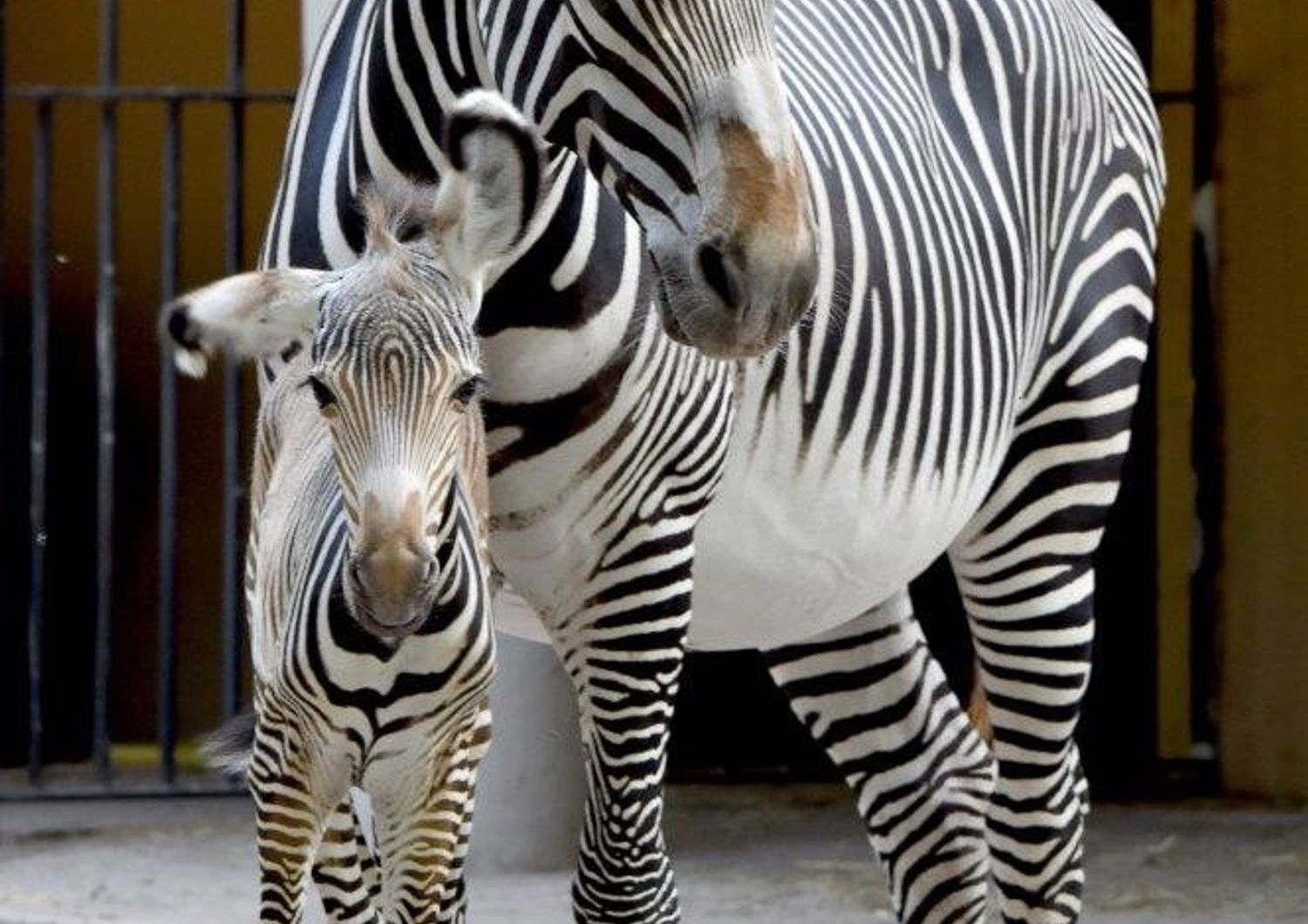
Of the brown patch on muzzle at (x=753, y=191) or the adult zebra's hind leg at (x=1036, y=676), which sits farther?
the adult zebra's hind leg at (x=1036, y=676)

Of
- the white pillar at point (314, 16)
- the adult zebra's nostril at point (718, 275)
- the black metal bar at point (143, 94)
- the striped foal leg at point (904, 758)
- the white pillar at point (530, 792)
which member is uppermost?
the white pillar at point (314, 16)

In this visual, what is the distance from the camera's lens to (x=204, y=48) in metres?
10.5

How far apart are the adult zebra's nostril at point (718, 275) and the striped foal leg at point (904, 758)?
2.10 metres

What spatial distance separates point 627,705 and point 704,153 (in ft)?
3.35

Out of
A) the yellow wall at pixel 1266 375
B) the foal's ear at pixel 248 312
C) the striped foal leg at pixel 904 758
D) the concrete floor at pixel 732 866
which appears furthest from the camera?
the yellow wall at pixel 1266 375

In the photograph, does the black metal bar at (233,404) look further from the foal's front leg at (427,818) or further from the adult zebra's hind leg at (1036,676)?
the foal's front leg at (427,818)

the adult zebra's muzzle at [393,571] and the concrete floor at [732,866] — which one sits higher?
the adult zebra's muzzle at [393,571]

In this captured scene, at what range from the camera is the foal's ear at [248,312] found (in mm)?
3879

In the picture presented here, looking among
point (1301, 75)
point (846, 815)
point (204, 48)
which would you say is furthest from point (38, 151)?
point (1301, 75)

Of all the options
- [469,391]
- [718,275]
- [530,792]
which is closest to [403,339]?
[469,391]

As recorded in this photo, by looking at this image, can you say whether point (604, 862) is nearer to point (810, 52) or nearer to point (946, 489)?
point (946, 489)

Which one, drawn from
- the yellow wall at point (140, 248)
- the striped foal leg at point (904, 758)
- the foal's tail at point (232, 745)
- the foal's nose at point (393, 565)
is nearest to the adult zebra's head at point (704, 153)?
the foal's nose at point (393, 565)

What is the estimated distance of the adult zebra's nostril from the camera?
142 inches

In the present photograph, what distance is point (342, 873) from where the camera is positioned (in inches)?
175
